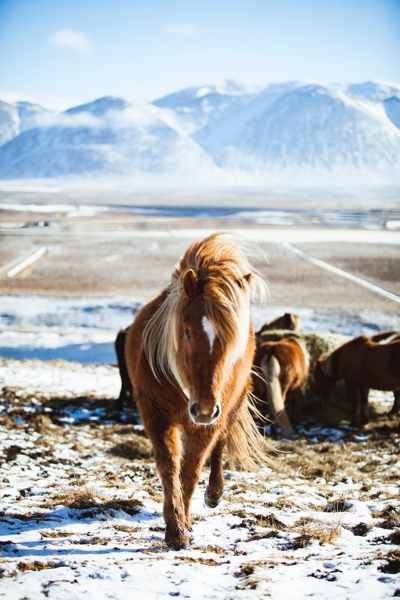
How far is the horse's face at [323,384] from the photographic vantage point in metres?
7.98

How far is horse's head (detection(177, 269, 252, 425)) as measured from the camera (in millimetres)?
2914

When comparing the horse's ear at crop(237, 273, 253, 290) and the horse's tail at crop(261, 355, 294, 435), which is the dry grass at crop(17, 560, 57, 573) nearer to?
the horse's ear at crop(237, 273, 253, 290)

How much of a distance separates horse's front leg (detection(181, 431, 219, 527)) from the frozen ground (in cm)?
29

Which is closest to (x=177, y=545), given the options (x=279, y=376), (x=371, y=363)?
(x=279, y=376)

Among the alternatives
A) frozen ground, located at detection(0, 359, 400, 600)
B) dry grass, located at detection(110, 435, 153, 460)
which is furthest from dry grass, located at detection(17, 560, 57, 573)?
dry grass, located at detection(110, 435, 153, 460)

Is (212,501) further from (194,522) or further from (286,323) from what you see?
(286,323)

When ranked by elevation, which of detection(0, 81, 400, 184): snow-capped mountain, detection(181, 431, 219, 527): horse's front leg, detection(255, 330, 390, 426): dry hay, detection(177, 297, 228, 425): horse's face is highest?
detection(0, 81, 400, 184): snow-capped mountain

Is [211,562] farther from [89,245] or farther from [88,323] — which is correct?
[89,245]

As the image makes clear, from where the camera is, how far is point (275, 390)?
7.09m

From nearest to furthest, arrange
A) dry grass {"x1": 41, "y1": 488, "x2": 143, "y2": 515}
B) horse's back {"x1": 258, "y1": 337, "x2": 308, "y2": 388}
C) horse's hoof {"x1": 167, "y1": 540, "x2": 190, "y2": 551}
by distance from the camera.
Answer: horse's hoof {"x1": 167, "y1": 540, "x2": 190, "y2": 551}, dry grass {"x1": 41, "y1": 488, "x2": 143, "y2": 515}, horse's back {"x1": 258, "y1": 337, "x2": 308, "y2": 388}

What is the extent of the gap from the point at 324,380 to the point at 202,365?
547 cm

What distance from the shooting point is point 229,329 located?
300 centimetres

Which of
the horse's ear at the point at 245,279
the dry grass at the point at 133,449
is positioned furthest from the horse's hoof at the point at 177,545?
the dry grass at the point at 133,449

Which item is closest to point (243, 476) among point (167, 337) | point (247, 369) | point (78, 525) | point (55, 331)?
point (247, 369)
